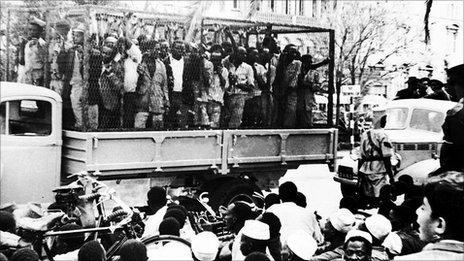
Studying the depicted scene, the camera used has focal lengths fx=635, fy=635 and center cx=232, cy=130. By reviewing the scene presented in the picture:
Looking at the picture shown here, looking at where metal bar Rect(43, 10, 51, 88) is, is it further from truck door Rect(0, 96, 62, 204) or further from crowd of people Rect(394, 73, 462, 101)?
crowd of people Rect(394, 73, 462, 101)

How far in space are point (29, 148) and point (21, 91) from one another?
724 mm

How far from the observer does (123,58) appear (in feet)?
29.7

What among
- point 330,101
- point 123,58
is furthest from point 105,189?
point 330,101

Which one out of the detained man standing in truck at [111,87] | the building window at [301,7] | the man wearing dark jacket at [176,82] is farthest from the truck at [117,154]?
the building window at [301,7]

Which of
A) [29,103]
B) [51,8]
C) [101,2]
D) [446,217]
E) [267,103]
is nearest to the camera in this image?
[446,217]

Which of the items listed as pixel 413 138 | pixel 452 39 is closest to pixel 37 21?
pixel 413 138

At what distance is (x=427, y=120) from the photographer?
1203 centimetres

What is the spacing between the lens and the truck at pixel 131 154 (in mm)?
7895

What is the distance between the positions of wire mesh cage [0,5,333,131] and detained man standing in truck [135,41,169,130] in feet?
0.05

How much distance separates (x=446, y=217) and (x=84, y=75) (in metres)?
6.24

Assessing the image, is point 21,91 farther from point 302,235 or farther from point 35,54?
point 302,235

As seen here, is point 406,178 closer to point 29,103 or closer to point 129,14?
point 129,14

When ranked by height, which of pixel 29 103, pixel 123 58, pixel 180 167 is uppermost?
pixel 123 58

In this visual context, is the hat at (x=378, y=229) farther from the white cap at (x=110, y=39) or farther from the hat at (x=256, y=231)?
the white cap at (x=110, y=39)
